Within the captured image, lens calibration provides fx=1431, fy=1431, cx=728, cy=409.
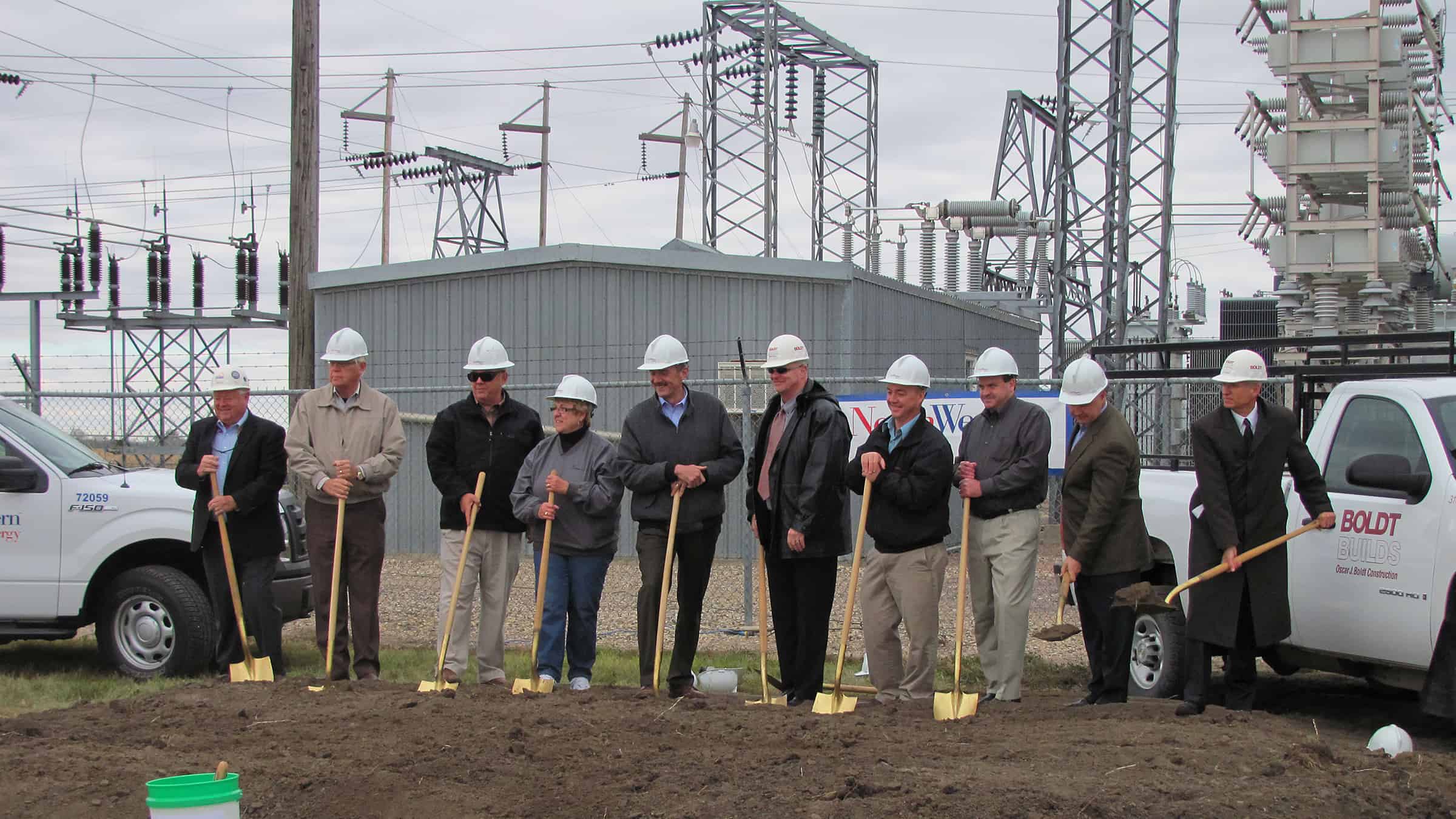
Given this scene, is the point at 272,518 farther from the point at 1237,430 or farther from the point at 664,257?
the point at 664,257

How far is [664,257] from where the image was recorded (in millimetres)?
17547

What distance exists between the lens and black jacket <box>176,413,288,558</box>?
8.82 metres

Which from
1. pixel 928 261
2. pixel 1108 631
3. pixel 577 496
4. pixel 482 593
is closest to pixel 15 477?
pixel 482 593

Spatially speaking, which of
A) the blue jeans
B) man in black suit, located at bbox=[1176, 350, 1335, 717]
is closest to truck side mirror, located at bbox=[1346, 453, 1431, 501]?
man in black suit, located at bbox=[1176, 350, 1335, 717]

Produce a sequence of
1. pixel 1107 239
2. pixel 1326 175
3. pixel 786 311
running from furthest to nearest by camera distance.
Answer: pixel 1107 239 < pixel 786 311 < pixel 1326 175

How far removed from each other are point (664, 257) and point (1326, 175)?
24.8 feet

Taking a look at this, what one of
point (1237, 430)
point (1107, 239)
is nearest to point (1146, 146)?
point (1107, 239)

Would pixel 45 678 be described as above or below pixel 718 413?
below

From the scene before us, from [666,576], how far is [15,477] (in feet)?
15.6

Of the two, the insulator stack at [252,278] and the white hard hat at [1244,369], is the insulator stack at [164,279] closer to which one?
the insulator stack at [252,278]

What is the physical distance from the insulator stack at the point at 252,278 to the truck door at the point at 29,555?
29139 millimetres

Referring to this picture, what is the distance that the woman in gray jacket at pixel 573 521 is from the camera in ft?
28.0

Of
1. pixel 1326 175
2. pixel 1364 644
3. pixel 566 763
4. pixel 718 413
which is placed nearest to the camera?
pixel 566 763

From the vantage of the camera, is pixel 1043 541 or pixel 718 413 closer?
pixel 718 413
